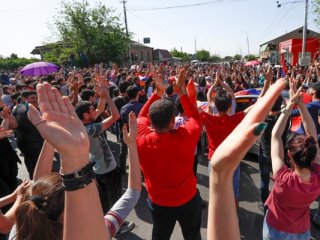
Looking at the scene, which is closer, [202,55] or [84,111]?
[84,111]

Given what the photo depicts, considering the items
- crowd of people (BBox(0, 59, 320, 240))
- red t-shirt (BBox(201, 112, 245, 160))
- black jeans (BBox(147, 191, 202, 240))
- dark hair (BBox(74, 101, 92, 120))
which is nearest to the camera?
crowd of people (BBox(0, 59, 320, 240))

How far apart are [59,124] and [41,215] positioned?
1.82ft

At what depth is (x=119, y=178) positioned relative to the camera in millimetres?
4340

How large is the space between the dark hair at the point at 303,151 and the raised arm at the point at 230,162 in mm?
1871

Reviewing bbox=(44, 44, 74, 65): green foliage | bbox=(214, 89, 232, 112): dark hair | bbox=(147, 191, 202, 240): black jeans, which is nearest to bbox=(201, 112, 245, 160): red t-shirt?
bbox=(214, 89, 232, 112): dark hair

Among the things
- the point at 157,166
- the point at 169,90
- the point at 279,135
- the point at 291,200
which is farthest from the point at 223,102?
the point at 169,90

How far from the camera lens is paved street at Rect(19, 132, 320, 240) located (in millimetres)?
4258

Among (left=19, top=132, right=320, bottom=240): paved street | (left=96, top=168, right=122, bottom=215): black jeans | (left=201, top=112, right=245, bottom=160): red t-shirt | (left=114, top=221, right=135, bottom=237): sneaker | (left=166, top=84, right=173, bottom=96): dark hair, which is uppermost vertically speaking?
(left=166, top=84, right=173, bottom=96): dark hair

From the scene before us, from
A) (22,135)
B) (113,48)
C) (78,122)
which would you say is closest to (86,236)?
(78,122)

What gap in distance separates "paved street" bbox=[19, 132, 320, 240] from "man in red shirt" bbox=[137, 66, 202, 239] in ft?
4.20

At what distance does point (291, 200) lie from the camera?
8.61 ft

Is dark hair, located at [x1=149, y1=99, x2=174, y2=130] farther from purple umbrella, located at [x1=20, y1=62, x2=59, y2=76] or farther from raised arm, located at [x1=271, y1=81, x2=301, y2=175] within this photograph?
purple umbrella, located at [x1=20, y1=62, x2=59, y2=76]

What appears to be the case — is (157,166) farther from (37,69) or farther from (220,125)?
(37,69)

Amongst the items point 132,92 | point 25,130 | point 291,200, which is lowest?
point 291,200
